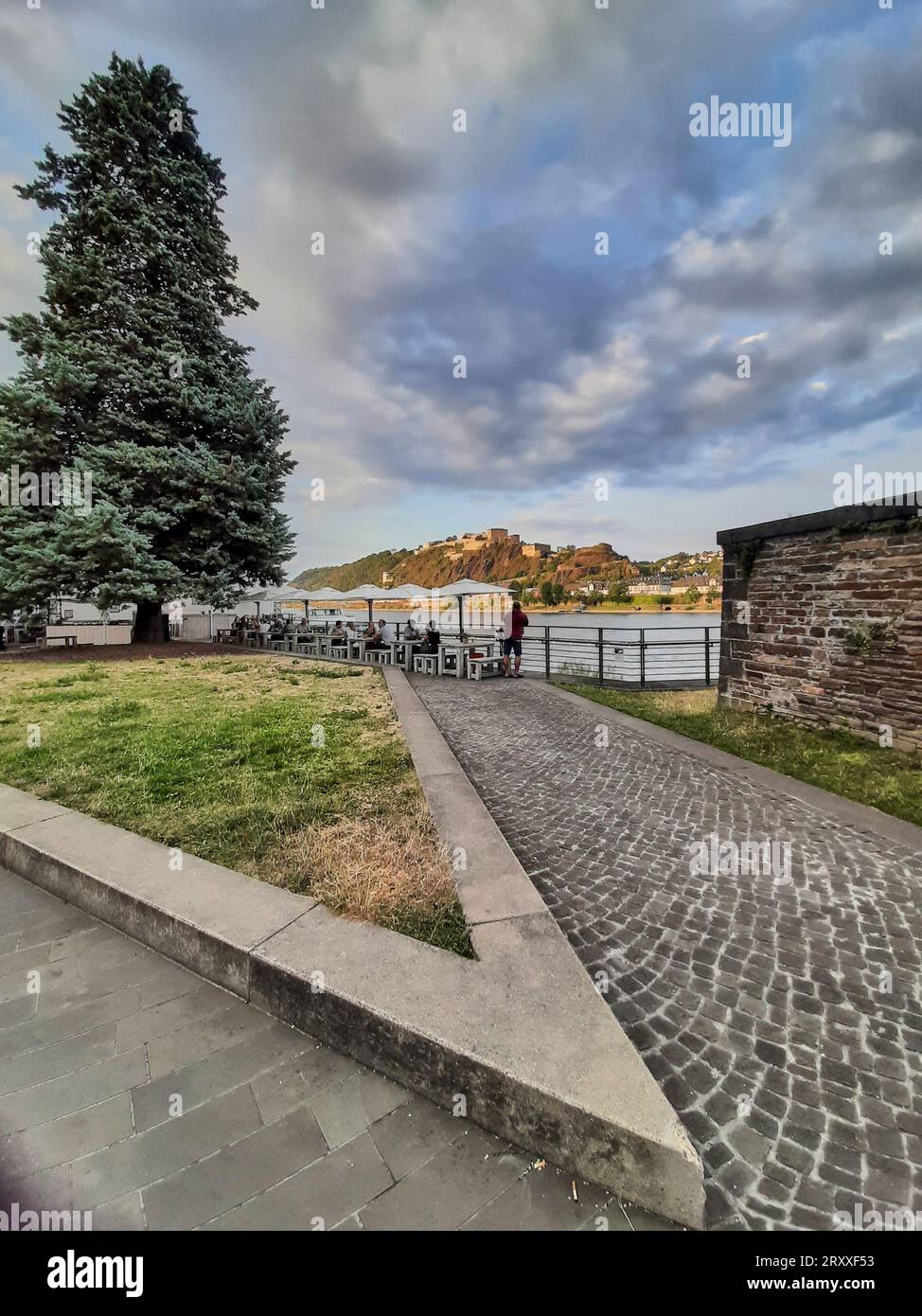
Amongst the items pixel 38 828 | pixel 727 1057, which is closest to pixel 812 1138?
pixel 727 1057

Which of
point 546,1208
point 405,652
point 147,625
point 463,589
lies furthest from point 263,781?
point 147,625

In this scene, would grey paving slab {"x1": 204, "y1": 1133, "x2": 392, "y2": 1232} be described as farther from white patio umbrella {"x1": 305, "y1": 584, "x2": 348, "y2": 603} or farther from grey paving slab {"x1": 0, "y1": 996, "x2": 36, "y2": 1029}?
white patio umbrella {"x1": 305, "y1": 584, "x2": 348, "y2": 603}

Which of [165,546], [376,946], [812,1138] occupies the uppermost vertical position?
[165,546]

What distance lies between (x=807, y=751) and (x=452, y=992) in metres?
6.17

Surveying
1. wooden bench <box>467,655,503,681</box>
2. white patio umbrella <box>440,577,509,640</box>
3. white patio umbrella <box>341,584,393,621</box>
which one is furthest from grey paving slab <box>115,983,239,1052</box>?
white patio umbrella <box>341,584,393,621</box>

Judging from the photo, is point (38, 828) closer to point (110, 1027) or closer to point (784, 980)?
point (110, 1027)

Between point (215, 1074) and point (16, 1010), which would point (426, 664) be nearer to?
point (16, 1010)

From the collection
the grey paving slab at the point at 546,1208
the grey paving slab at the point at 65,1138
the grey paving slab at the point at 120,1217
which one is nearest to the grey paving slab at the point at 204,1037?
the grey paving slab at the point at 65,1138

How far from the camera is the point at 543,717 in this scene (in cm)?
812

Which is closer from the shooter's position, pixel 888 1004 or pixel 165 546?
pixel 888 1004

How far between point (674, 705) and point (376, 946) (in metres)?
8.40

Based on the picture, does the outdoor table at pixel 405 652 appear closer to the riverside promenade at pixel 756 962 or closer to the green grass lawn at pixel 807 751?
the green grass lawn at pixel 807 751

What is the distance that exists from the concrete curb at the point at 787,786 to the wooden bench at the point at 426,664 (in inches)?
226
